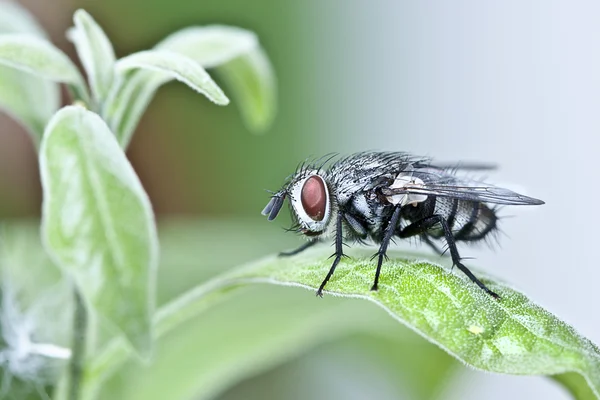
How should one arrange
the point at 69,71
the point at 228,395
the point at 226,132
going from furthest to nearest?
the point at 226,132
the point at 228,395
the point at 69,71

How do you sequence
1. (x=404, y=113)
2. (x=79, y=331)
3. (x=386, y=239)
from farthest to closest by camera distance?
(x=404, y=113)
(x=386, y=239)
(x=79, y=331)

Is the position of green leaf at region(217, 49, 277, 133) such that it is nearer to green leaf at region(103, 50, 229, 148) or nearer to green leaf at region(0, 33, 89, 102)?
green leaf at region(103, 50, 229, 148)

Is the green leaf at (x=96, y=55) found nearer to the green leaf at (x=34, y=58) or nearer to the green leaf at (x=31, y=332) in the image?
the green leaf at (x=34, y=58)

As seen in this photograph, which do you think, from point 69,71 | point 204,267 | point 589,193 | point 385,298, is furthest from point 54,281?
point 589,193

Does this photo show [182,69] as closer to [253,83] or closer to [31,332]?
[253,83]

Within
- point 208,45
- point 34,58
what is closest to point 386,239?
point 208,45

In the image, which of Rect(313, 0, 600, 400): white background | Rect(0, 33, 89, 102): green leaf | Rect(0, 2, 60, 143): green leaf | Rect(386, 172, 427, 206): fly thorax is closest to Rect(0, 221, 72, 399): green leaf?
Rect(0, 2, 60, 143): green leaf

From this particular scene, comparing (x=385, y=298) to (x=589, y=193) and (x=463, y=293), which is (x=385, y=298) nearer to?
(x=463, y=293)
